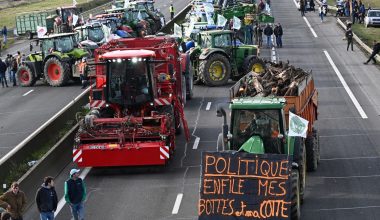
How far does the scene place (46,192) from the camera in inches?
734

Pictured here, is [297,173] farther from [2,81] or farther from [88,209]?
[2,81]

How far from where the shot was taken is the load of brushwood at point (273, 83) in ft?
75.8

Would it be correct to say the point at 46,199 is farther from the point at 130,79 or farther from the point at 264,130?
the point at 130,79

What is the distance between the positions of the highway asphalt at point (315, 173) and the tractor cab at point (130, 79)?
7.28 ft

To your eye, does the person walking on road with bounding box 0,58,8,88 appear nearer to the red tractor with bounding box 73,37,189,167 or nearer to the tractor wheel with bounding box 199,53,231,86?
the tractor wheel with bounding box 199,53,231,86

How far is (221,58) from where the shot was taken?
39531 mm

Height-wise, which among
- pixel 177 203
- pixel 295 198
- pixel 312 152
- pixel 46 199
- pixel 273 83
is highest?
pixel 273 83

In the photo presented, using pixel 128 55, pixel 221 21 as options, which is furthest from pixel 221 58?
pixel 128 55

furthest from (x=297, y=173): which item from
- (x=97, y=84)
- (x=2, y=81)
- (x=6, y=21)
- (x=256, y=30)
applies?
(x=6, y=21)

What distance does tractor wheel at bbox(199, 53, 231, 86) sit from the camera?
129 ft

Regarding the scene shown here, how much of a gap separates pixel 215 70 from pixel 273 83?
51.1ft

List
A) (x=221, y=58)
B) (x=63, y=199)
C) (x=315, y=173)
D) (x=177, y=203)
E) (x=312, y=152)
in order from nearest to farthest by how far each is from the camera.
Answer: (x=177, y=203)
(x=63, y=199)
(x=312, y=152)
(x=315, y=173)
(x=221, y=58)

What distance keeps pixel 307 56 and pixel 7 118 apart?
19.7m

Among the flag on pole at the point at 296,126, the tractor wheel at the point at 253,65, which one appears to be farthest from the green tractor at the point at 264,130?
the tractor wheel at the point at 253,65
